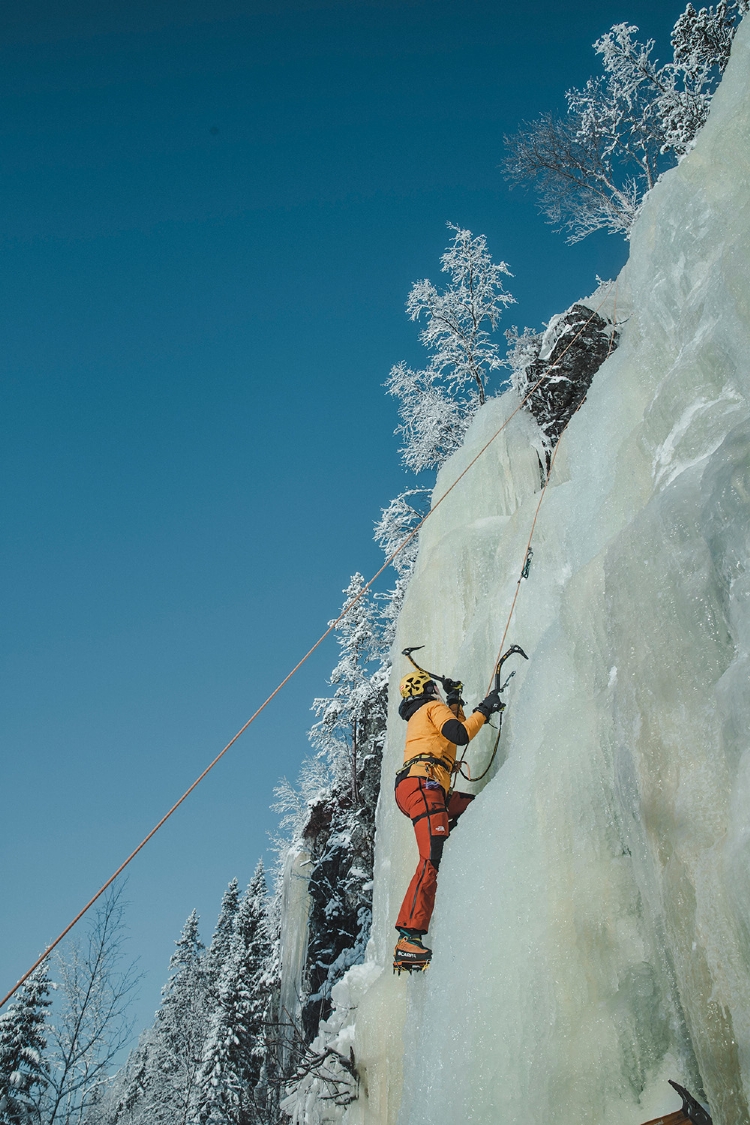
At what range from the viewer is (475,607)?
18.2 feet

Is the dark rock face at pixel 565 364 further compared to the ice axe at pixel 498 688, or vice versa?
the dark rock face at pixel 565 364

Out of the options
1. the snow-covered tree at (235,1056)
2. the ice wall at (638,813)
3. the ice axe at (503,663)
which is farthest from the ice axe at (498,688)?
the snow-covered tree at (235,1056)

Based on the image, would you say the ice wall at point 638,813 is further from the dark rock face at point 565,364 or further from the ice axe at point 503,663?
the dark rock face at point 565,364

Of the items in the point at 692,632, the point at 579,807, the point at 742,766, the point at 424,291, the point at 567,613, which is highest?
the point at 424,291

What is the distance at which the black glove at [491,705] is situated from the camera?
12.5 feet

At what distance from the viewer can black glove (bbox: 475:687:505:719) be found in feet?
12.5

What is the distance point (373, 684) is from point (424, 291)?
6.60m

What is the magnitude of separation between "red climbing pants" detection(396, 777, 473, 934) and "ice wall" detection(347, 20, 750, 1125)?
0.28 meters

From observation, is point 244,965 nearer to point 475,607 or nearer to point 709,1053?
point 475,607

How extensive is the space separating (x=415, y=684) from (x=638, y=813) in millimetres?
2097

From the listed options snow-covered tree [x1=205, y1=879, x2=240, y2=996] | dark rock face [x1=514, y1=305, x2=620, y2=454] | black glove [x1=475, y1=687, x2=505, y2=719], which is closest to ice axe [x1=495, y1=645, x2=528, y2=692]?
black glove [x1=475, y1=687, x2=505, y2=719]

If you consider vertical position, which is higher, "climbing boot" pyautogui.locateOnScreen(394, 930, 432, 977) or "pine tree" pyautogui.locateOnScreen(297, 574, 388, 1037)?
"pine tree" pyautogui.locateOnScreen(297, 574, 388, 1037)

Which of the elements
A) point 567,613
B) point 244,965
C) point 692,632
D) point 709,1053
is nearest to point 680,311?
point 567,613

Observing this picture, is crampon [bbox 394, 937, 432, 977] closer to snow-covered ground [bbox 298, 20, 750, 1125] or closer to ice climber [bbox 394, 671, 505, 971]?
ice climber [bbox 394, 671, 505, 971]
